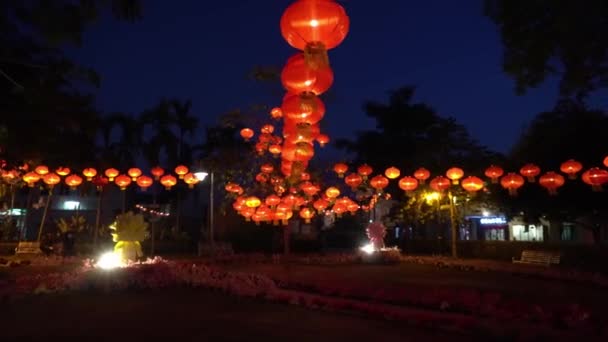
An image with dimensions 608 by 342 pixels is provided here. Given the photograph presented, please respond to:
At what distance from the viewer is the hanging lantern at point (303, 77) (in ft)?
22.1

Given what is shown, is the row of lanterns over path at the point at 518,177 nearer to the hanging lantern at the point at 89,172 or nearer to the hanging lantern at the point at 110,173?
the hanging lantern at the point at 110,173

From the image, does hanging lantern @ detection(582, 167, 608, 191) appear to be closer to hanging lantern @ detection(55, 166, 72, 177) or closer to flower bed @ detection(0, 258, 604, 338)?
flower bed @ detection(0, 258, 604, 338)

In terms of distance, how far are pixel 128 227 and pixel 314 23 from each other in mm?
10374

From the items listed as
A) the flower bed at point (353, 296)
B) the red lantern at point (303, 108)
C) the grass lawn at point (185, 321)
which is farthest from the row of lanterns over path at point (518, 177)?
the grass lawn at point (185, 321)

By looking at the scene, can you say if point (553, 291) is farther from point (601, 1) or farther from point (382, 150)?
point (382, 150)

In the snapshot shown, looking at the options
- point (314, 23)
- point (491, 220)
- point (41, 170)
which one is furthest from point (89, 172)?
point (491, 220)

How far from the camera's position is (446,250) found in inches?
990

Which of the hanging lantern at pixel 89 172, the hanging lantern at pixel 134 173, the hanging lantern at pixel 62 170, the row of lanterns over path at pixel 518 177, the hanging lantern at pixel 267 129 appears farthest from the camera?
the hanging lantern at pixel 267 129

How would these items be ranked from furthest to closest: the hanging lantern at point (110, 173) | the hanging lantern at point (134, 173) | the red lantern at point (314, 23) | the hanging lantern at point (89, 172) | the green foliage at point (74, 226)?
the green foliage at point (74, 226) → the hanging lantern at point (134, 173) → the hanging lantern at point (110, 173) → the hanging lantern at point (89, 172) → the red lantern at point (314, 23)

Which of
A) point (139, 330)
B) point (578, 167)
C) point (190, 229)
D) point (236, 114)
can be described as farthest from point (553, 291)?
point (190, 229)

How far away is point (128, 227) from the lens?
14039 millimetres

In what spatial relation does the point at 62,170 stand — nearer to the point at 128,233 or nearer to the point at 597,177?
the point at 128,233

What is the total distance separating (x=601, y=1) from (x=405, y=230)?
22.3m

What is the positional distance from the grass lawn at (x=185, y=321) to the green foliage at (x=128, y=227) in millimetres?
4764
